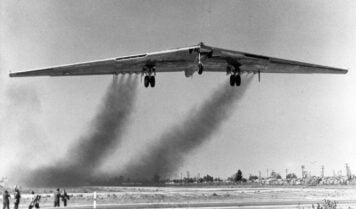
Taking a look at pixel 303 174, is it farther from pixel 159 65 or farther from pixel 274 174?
pixel 159 65

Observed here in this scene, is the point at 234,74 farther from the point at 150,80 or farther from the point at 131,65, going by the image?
the point at 131,65

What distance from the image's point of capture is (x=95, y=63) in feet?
122

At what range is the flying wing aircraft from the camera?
112ft

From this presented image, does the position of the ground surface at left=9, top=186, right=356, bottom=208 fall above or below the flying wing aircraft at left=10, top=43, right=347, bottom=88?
below

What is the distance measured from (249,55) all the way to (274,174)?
468 feet

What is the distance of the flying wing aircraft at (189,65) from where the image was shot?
3409 cm

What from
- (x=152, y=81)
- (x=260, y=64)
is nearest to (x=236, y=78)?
(x=260, y=64)

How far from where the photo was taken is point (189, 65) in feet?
124

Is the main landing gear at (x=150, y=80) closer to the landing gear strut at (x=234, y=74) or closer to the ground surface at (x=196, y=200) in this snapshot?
the landing gear strut at (x=234, y=74)

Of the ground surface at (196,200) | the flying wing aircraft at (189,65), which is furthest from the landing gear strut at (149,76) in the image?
the ground surface at (196,200)

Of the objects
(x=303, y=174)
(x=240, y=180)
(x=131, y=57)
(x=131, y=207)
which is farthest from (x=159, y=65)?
(x=303, y=174)

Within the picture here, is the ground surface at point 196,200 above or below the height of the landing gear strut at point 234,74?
below

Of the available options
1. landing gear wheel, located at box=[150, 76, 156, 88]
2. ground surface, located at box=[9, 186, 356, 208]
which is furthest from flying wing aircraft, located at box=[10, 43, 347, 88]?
ground surface, located at box=[9, 186, 356, 208]

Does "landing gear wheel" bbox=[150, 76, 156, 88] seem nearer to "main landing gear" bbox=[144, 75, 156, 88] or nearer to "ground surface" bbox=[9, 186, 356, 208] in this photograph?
"main landing gear" bbox=[144, 75, 156, 88]
